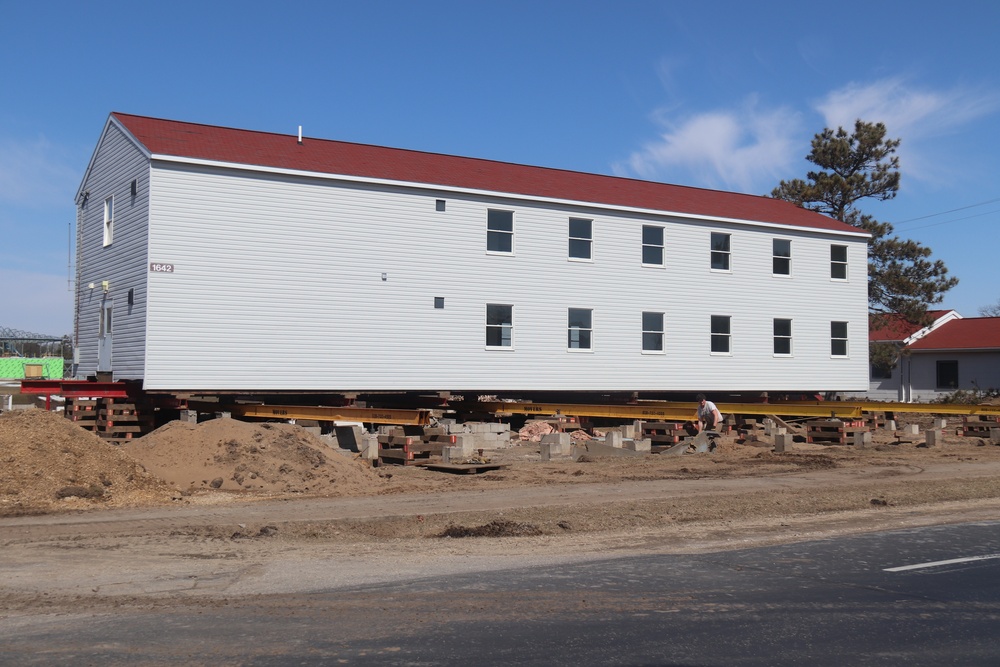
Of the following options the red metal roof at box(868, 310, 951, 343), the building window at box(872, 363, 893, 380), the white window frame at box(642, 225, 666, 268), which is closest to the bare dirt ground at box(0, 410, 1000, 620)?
the white window frame at box(642, 225, 666, 268)

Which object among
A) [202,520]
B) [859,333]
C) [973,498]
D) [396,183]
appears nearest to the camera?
[202,520]

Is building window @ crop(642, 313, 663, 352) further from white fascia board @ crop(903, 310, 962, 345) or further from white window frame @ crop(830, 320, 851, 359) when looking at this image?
white fascia board @ crop(903, 310, 962, 345)

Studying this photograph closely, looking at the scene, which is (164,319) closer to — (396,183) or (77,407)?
(77,407)

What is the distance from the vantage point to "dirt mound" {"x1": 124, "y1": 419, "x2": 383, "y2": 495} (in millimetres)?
15641

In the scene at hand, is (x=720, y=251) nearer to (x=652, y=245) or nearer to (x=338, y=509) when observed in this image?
(x=652, y=245)

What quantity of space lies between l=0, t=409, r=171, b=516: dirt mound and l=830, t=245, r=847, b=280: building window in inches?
1067

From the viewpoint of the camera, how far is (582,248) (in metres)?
29.5

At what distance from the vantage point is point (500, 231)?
28094 mm

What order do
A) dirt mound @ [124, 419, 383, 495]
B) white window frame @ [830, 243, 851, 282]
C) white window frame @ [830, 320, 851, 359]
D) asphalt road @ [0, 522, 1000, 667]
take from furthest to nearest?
1. white window frame @ [830, 243, 851, 282]
2. white window frame @ [830, 320, 851, 359]
3. dirt mound @ [124, 419, 383, 495]
4. asphalt road @ [0, 522, 1000, 667]

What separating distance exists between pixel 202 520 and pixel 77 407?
47.0 feet

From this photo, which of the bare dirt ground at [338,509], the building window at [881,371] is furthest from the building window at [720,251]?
the building window at [881,371]

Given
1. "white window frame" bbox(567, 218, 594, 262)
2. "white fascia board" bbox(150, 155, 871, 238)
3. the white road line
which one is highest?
"white fascia board" bbox(150, 155, 871, 238)

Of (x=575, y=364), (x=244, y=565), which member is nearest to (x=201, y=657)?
(x=244, y=565)

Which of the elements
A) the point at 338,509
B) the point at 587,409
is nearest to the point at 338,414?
the point at 587,409
